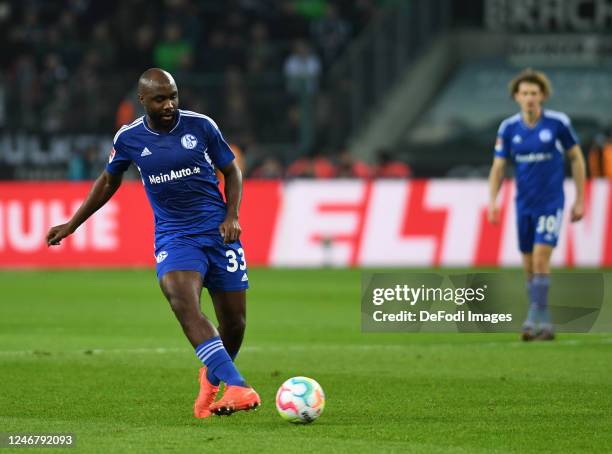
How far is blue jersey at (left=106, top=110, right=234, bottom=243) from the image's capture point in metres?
8.26

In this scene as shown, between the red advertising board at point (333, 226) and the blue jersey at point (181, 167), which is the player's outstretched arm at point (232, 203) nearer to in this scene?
the blue jersey at point (181, 167)

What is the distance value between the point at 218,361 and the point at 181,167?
1.17 meters

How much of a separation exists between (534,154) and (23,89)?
15.5 meters

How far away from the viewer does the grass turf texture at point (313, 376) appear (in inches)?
294

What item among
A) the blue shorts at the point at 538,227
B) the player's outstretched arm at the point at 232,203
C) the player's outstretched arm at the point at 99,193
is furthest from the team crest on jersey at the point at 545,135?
the player's outstretched arm at the point at 99,193

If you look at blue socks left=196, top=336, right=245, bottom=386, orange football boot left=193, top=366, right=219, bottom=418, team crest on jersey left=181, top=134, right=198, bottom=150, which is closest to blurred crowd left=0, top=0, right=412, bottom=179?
team crest on jersey left=181, top=134, right=198, bottom=150

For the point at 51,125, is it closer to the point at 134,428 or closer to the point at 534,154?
the point at 534,154

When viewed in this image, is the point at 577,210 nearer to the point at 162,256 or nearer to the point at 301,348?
the point at 301,348

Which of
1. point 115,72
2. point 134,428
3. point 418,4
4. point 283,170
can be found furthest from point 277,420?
point 418,4

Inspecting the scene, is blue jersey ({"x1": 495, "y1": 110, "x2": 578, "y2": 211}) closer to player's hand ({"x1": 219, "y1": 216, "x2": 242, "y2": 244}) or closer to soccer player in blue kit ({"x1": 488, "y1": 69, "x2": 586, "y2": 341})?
soccer player in blue kit ({"x1": 488, "y1": 69, "x2": 586, "y2": 341})

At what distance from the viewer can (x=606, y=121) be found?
28.5m

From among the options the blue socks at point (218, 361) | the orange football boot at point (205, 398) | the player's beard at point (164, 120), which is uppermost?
the player's beard at point (164, 120)

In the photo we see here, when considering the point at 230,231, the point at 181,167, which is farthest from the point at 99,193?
the point at 230,231

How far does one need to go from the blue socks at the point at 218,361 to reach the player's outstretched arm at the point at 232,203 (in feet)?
1.93
